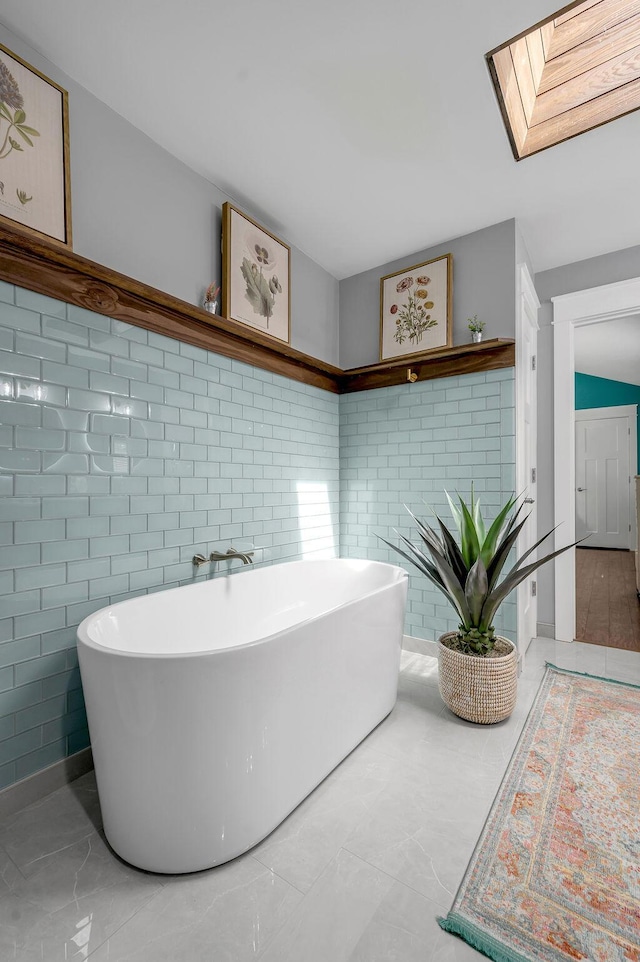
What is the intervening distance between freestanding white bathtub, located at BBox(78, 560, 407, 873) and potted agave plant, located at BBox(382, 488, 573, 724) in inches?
23.4

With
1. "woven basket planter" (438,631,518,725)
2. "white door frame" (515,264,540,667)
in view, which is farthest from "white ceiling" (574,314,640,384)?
"woven basket planter" (438,631,518,725)

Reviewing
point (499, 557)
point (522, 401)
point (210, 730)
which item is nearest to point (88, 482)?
point (210, 730)

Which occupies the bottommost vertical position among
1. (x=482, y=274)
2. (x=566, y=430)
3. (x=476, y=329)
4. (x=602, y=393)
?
(x=566, y=430)

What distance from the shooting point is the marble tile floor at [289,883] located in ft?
3.40

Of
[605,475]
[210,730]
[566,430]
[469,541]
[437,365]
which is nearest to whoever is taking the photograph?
[210,730]

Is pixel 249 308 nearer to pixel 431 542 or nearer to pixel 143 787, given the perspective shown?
pixel 431 542

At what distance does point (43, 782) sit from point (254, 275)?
2522mm

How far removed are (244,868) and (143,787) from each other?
0.38 metres

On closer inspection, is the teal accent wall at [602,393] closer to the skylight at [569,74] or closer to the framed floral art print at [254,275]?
the skylight at [569,74]

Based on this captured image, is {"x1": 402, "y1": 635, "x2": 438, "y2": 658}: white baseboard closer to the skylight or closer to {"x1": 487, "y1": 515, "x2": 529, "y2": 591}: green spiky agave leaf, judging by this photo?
{"x1": 487, "y1": 515, "x2": 529, "y2": 591}: green spiky agave leaf

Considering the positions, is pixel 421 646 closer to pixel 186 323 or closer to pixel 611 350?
pixel 186 323

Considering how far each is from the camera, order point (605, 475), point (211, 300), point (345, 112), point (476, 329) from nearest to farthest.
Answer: point (345, 112) < point (211, 300) < point (476, 329) < point (605, 475)

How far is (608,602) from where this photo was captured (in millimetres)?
3926

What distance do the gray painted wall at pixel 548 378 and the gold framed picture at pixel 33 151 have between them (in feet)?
9.87
